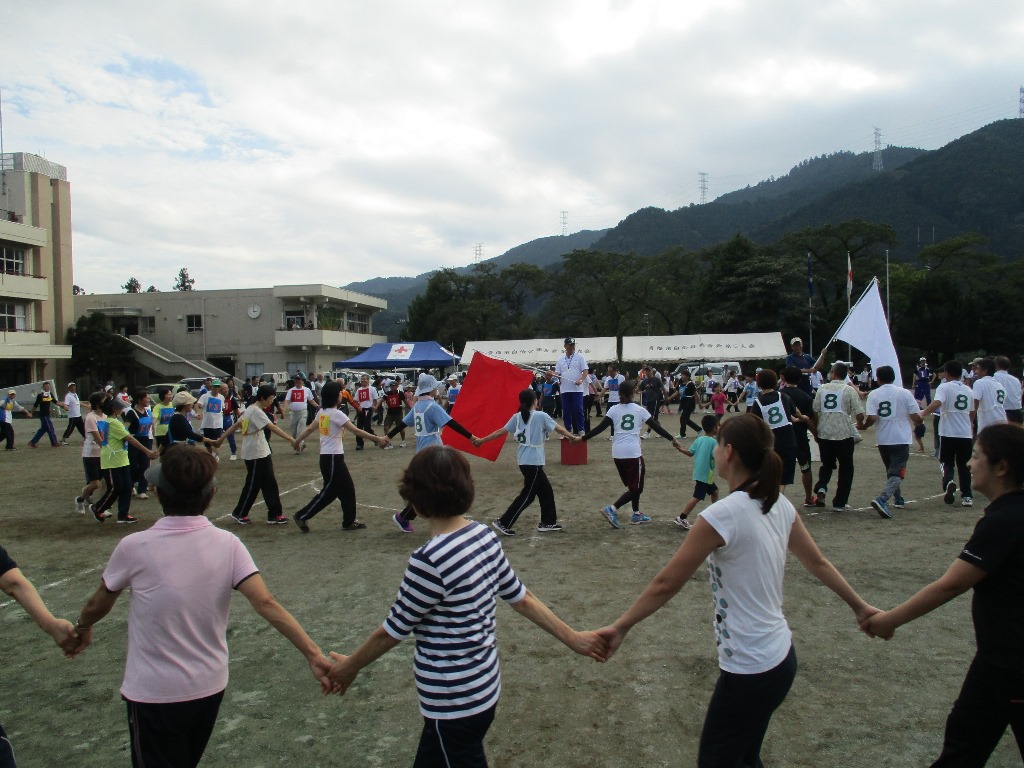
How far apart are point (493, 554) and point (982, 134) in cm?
13340

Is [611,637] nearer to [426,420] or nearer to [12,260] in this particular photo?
[426,420]

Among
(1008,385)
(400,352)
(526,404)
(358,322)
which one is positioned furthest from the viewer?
(358,322)

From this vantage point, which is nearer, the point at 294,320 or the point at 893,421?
the point at 893,421

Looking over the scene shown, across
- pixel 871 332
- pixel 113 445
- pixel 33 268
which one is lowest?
pixel 113 445

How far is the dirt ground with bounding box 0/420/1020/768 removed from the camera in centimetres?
360

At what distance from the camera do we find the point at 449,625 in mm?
2385

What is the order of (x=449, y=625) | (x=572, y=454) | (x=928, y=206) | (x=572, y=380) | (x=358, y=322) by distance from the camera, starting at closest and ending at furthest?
(x=449, y=625) < (x=572, y=454) < (x=572, y=380) < (x=358, y=322) < (x=928, y=206)

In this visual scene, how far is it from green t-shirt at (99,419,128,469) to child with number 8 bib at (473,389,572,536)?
5087 mm

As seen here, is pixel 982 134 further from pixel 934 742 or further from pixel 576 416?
pixel 934 742

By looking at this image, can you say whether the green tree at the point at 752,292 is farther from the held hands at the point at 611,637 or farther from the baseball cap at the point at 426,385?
the held hands at the point at 611,637

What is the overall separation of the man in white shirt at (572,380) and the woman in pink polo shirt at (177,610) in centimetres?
1270

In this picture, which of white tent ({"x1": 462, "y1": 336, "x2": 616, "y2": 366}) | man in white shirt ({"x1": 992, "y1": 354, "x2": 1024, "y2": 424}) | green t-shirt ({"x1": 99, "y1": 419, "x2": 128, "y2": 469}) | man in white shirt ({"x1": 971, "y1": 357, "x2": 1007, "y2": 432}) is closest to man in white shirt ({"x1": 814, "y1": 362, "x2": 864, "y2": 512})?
man in white shirt ({"x1": 971, "y1": 357, "x2": 1007, "y2": 432})

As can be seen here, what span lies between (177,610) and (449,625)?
0.97 metres

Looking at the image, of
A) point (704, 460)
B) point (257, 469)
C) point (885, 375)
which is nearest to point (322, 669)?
point (704, 460)
